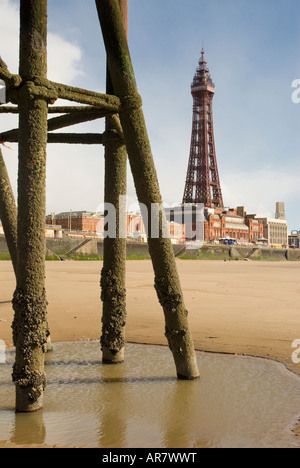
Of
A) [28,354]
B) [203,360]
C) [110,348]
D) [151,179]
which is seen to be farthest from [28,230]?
[203,360]

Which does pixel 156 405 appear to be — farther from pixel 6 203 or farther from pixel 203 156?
pixel 203 156

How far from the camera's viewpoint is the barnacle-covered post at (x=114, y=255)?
5512 mm

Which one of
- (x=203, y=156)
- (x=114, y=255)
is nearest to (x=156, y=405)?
(x=114, y=255)

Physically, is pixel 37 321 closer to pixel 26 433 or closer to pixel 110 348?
pixel 26 433

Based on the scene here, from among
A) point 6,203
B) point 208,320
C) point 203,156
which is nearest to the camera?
point 6,203

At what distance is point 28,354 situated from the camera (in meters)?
Result: 3.94

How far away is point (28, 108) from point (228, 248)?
2587 inches

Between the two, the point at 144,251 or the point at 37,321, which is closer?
the point at 37,321

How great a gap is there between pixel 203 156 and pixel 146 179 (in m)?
136

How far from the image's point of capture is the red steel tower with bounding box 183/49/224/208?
133875mm

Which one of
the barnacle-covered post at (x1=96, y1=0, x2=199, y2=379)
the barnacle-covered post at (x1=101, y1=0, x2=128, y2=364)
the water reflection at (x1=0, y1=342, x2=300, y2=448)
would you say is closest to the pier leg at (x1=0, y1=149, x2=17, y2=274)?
the barnacle-covered post at (x1=101, y1=0, x2=128, y2=364)

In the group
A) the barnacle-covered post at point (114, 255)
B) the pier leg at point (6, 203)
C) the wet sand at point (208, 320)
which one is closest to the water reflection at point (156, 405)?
the barnacle-covered post at point (114, 255)

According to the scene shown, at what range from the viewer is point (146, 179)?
485 centimetres

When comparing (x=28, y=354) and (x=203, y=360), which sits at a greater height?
(x=28, y=354)
